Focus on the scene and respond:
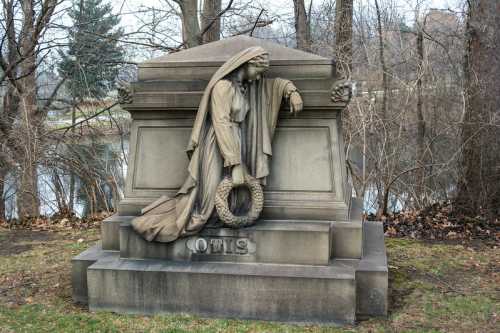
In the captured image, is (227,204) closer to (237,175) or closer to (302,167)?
(237,175)

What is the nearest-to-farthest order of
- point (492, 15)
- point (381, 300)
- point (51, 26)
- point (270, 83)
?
point (381, 300) → point (270, 83) → point (492, 15) → point (51, 26)

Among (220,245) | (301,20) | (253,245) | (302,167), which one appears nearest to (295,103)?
(302,167)

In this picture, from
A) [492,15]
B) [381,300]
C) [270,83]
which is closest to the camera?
[381,300]

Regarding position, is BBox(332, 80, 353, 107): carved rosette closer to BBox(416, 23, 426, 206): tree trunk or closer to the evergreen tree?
BBox(416, 23, 426, 206): tree trunk

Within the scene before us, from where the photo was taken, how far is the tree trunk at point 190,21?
12.2 metres

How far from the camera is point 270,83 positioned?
5273mm

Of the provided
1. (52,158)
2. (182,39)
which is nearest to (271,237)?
(52,158)

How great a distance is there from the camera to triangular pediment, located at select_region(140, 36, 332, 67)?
212 inches

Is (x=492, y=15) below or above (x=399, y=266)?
above

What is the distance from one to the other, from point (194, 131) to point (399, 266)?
292 centimetres

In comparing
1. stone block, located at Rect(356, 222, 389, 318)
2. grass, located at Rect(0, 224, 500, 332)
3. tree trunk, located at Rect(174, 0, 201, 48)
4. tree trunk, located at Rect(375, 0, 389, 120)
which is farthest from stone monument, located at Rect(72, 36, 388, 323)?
tree trunk, located at Rect(174, 0, 201, 48)

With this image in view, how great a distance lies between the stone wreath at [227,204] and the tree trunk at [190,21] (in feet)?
25.0

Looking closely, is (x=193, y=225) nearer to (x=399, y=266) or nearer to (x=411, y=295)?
(x=411, y=295)

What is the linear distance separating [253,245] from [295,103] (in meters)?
1.34
